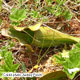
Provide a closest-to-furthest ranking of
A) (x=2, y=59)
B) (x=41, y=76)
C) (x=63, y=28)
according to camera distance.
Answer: (x=41, y=76), (x=2, y=59), (x=63, y=28)

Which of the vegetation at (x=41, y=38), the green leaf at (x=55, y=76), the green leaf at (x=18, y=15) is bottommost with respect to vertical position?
the green leaf at (x=55, y=76)

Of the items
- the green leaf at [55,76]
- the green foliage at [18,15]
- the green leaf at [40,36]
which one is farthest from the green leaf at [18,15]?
the green leaf at [55,76]

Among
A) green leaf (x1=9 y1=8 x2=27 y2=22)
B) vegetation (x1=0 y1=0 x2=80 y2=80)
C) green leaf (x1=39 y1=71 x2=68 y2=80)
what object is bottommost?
green leaf (x1=39 y1=71 x2=68 y2=80)

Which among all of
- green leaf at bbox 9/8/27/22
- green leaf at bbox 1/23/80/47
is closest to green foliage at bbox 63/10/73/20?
green leaf at bbox 1/23/80/47

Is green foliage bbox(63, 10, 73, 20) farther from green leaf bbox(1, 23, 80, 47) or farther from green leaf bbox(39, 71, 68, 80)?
green leaf bbox(39, 71, 68, 80)

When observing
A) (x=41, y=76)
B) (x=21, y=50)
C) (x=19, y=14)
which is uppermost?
(x=19, y=14)

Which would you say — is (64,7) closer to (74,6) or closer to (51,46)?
(74,6)

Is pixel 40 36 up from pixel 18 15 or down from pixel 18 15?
down

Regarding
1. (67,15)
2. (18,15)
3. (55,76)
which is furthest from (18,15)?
(55,76)

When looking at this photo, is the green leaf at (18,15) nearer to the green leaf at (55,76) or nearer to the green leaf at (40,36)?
the green leaf at (40,36)

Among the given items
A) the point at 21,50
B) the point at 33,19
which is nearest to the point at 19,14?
the point at 33,19

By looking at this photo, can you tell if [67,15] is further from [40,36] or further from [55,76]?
[55,76]
